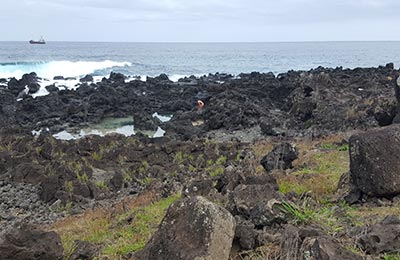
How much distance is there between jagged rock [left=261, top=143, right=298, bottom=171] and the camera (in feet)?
44.5

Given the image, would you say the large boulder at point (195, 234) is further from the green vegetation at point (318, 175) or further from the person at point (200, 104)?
the person at point (200, 104)

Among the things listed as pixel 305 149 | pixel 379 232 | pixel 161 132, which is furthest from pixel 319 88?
pixel 379 232

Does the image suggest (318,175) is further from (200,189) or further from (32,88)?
(32,88)

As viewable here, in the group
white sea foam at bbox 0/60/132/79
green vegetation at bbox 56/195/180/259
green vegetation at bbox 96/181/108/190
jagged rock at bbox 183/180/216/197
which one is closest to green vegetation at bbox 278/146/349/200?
jagged rock at bbox 183/180/216/197

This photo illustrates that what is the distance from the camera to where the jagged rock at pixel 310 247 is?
4.85m

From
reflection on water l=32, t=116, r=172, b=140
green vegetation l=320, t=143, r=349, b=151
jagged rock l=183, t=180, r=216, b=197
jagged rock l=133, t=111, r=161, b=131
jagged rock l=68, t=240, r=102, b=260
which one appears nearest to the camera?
jagged rock l=68, t=240, r=102, b=260

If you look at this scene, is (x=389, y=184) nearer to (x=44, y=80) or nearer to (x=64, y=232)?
(x=64, y=232)

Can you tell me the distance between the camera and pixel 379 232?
19.3 ft

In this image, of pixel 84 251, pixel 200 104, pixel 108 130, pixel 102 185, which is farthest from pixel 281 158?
pixel 200 104

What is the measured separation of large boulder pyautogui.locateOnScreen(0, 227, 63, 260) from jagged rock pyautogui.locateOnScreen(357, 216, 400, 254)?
3.92 m

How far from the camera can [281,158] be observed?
13820 mm

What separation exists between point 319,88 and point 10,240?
27.5 m

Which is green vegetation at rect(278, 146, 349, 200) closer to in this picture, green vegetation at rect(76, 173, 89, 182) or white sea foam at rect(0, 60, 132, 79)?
green vegetation at rect(76, 173, 89, 182)

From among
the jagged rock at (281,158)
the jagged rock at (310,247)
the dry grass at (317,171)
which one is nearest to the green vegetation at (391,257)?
the jagged rock at (310,247)
